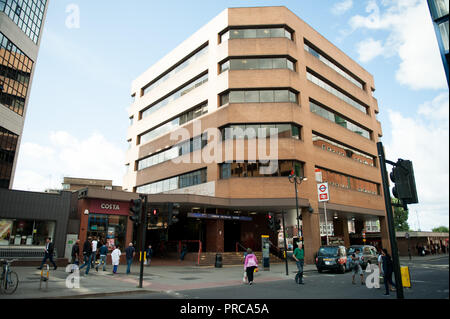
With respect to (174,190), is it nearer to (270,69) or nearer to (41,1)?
(270,69)

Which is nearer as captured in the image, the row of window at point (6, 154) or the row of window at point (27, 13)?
the row of window at point (6, 154)

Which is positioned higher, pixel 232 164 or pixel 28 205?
pixel 232 164

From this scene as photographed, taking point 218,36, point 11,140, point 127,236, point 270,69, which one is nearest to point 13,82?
point 11,140

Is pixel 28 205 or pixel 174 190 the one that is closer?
pixel 28 205

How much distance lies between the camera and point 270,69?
3075cm

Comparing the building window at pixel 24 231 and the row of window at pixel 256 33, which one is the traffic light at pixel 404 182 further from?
the row of window at pixel 256 33

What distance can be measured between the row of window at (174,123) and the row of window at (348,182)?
14860 millimetres

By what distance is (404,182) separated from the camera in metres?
6.36

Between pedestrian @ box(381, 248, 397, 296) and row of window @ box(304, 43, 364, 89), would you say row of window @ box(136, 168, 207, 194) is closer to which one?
row of window @ box(304, 43, 364, 89)

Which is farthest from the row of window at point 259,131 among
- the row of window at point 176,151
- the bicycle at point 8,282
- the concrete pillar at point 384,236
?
the bicycle at point 8,282

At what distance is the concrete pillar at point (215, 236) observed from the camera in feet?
91.0

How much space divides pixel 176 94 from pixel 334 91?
20.0 meters
